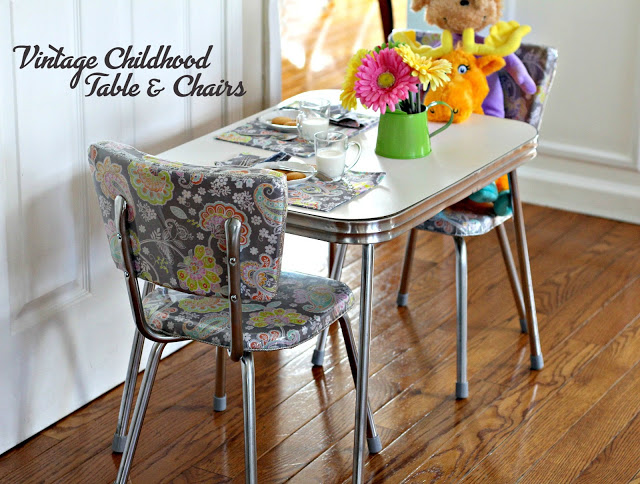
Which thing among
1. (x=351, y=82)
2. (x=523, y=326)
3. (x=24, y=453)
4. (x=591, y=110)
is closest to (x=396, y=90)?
(x=351, y=82)

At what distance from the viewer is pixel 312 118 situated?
2217 mm

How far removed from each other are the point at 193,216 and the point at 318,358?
1.01 metres

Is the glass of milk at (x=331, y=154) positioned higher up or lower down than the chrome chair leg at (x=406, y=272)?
higher up

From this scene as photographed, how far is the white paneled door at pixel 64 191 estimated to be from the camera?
6.53 feet

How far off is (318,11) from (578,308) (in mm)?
4063

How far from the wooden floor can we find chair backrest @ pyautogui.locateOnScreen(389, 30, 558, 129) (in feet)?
1.97

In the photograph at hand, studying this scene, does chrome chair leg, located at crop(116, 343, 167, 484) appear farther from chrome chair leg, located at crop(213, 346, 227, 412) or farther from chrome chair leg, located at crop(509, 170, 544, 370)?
chrome chair leg, located at crop(509, 170, 544, 370)

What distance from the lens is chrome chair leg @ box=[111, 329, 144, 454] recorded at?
196cm

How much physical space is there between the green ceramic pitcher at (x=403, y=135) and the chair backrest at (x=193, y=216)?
57 cm

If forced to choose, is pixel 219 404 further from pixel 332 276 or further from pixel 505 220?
pixel 505 220

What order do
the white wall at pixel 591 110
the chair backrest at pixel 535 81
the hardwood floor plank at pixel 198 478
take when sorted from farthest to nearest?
1. the white wall at pixel 591 110
2. the chair backrest at pixel 535 81
3. the hardwood floor plank at pixel 198 478

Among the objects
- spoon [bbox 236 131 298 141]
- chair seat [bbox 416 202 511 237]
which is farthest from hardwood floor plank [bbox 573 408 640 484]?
spoon [bbox 236 131 298 141]

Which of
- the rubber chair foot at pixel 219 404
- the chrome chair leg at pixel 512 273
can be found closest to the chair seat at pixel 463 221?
the chrome chair leg at pixel 512 273

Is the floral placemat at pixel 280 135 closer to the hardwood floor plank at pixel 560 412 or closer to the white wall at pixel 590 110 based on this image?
the hardwood floor plank at pixel 560 412
